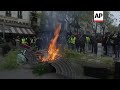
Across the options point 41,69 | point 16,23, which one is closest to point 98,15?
point 41,69

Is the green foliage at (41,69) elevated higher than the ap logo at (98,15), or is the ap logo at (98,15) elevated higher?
the ap logo at (98,15)

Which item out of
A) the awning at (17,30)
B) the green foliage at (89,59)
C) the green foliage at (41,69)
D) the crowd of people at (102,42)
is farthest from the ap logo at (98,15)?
the awning at (17,30)

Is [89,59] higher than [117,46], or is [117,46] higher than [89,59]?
[117,46]

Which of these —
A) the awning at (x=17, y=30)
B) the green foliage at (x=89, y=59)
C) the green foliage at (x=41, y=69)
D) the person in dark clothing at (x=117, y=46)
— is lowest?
the green foliage at (x=41, y=69)

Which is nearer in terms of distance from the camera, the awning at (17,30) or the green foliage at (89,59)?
the green foliage at (89,59)

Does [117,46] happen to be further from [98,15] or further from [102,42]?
[98,15]

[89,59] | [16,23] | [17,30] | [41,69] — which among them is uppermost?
[16,23]

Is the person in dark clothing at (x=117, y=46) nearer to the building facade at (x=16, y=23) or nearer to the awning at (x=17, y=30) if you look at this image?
the building facade at (x=16, y=23)

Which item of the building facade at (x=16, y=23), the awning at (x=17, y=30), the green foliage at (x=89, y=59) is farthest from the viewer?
the building facade at (x=16, y=23)

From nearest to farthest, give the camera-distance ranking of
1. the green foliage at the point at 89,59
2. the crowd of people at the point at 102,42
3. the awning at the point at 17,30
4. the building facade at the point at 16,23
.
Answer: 1. the green foliage at the point at 89,59
2. the crowd of people at the point at 102,42
3. the awning at the point at 17,30
4. the building facade at the point at 16,23

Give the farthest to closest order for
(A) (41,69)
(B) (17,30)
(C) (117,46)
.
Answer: (B) (17,30)
(C) (117,46)
(A) (41,69)
